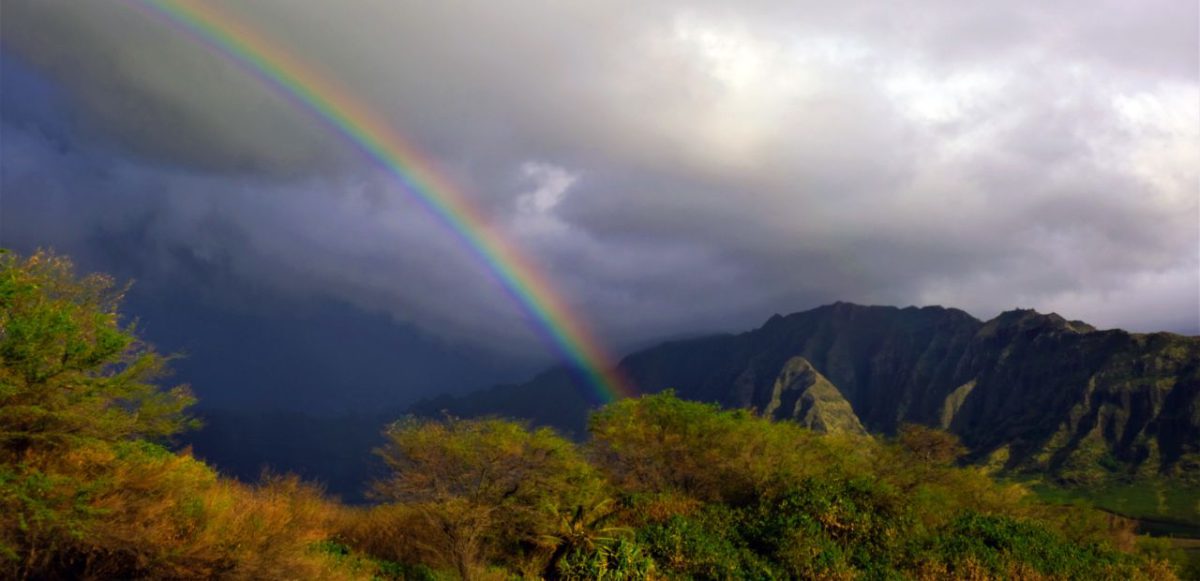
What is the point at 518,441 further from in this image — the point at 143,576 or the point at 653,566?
the point at 143,576

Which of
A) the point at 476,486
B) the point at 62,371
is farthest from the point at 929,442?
the point at 62,371

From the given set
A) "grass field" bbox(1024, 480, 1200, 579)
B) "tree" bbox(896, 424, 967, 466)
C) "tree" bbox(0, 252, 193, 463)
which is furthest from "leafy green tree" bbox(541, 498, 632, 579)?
"grass field" bbox(1024, 480, 1200, 579)

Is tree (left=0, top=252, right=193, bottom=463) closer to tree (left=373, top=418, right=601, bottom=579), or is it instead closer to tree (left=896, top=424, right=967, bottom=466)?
tree (left=373, top=418, right=601, bottom=579)

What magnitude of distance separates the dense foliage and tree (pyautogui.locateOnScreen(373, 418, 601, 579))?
0.26 ft

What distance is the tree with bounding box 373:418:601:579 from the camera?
Result: 25219mm

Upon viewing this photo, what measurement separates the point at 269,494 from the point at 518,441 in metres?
11.3

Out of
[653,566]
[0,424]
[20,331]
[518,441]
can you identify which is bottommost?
[653,566]

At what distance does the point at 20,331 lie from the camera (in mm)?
17297

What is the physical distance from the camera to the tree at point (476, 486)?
25.2 meters

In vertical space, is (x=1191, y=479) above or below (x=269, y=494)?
below

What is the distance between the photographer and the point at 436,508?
25.3 meters

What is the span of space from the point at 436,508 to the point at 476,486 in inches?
71.8

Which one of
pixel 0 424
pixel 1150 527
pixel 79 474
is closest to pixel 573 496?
pixel 79 474

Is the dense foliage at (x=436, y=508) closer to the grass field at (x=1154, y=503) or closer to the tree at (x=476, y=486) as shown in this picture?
the tree at (x=476, y=486)
